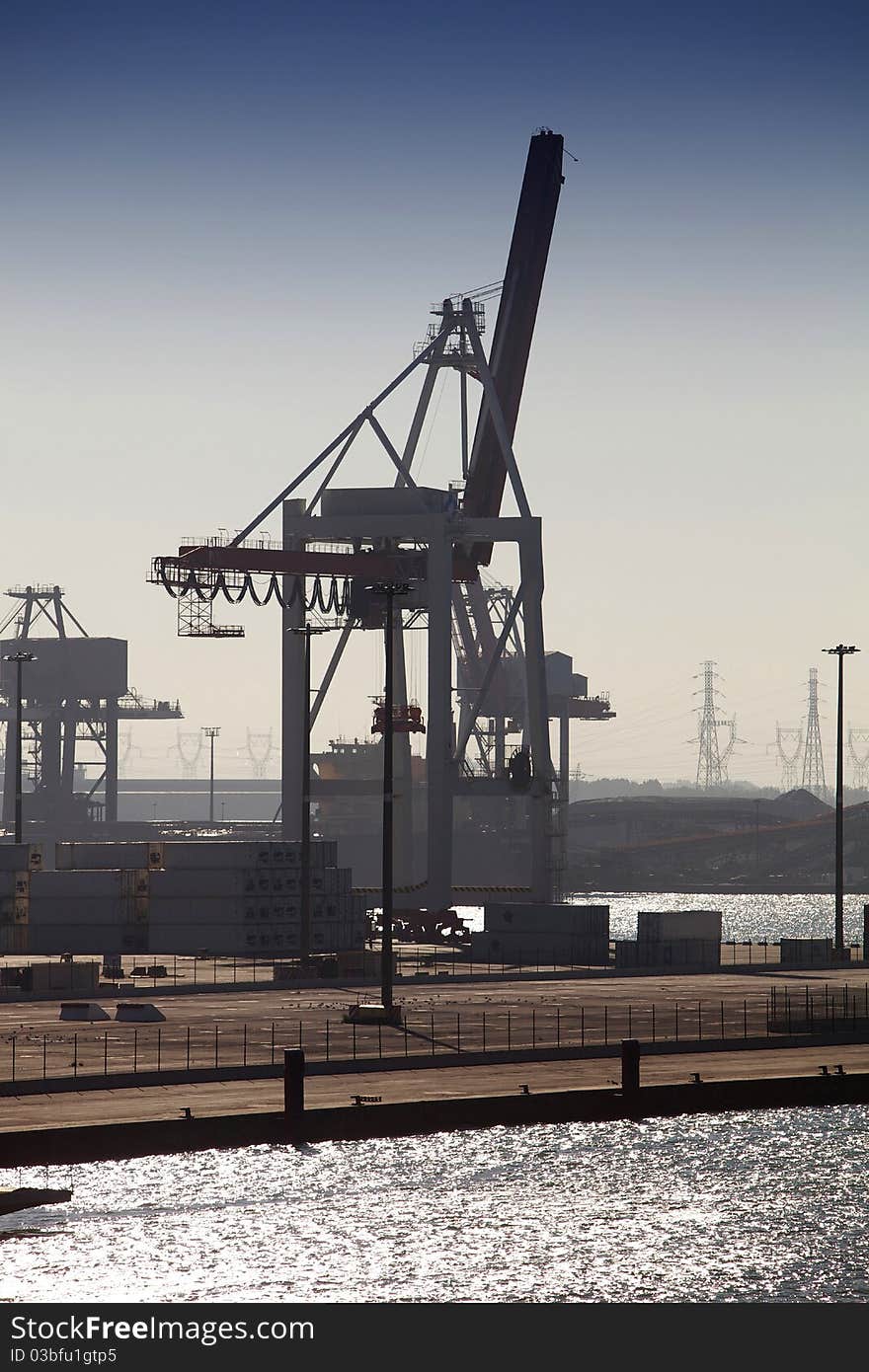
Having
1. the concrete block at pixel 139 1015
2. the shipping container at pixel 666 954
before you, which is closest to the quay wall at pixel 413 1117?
the concrete block at pixel 139 1015

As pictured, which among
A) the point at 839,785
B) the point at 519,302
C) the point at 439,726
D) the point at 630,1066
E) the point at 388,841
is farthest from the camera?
the point at 519,302

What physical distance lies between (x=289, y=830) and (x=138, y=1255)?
334 ft

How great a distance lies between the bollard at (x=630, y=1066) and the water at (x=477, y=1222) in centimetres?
101

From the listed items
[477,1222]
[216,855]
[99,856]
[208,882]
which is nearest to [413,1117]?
[477,1222]

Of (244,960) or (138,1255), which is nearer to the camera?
(138,1255)

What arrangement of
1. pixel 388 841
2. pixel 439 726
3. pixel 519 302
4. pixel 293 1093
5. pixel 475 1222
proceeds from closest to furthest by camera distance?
1. pixel 475 1222
2. pixel 293 1093
3. pixel 388 841
4. pixel 439 726
5. pixel 519 302

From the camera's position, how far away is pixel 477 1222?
141 ft

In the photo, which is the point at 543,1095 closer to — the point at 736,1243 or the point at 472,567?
the point at 736,1243

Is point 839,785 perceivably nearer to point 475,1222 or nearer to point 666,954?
point 666,954

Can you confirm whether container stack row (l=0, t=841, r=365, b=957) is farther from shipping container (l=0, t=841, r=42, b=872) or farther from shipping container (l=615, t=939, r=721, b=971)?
shipping container (l=615, t=939, r=721, b=971)

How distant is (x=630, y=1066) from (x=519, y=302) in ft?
307

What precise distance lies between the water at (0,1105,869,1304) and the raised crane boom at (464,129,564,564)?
90.6m
